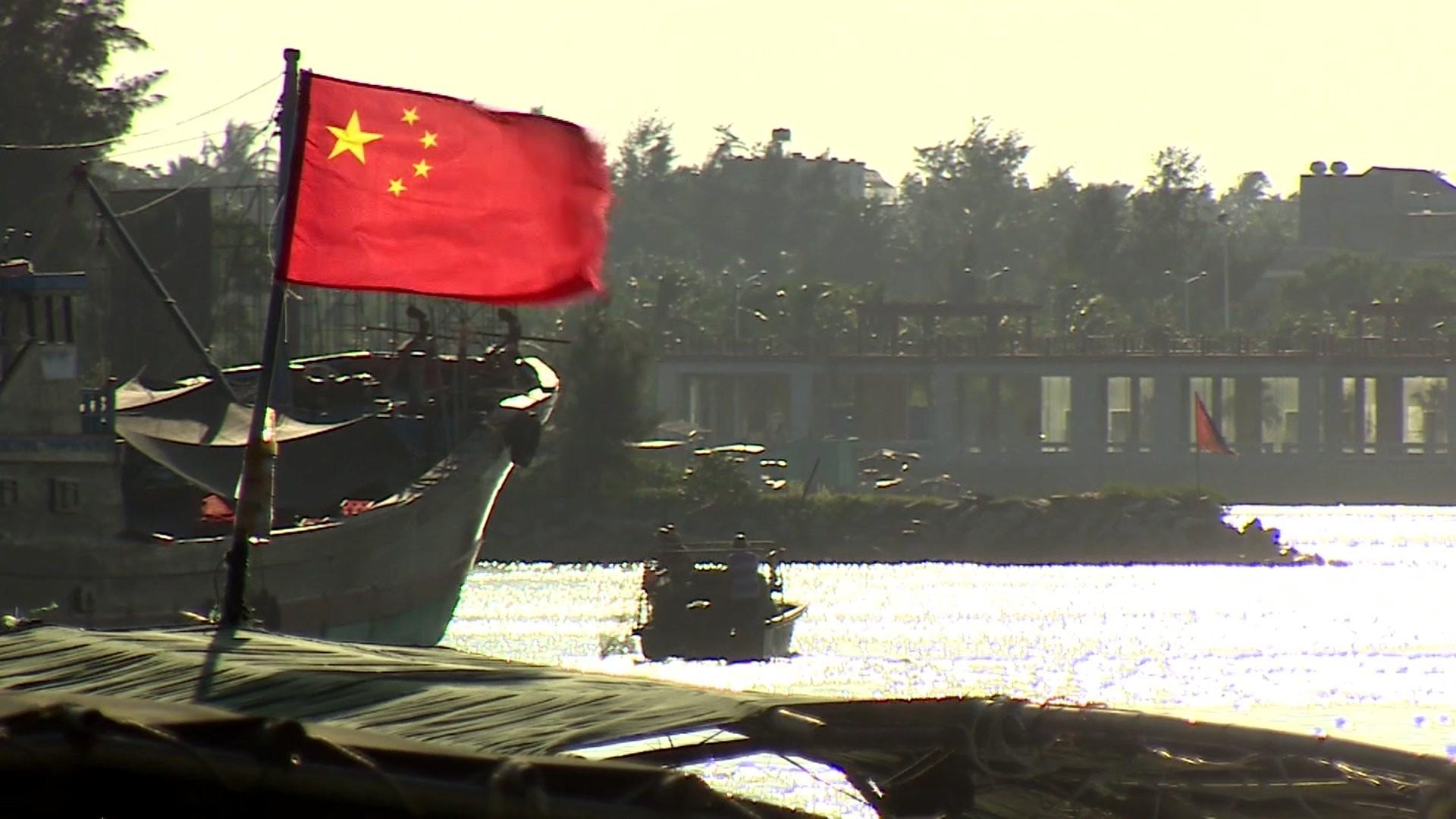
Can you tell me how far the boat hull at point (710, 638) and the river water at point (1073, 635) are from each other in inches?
13.7

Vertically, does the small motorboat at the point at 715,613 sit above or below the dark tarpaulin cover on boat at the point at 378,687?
below

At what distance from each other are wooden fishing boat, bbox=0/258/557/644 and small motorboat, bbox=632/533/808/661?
4.80 meters

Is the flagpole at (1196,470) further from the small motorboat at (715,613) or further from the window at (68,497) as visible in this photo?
the window at (68,497)

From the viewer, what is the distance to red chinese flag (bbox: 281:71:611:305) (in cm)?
1571

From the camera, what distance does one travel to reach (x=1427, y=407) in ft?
503

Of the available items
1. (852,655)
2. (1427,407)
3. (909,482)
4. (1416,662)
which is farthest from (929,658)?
(1427,407)

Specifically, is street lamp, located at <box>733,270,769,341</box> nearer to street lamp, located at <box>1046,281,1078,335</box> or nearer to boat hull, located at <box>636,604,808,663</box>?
street lamp, located at <box>1046,281,1078,335</box>

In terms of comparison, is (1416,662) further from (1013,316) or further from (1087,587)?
(1013,316)

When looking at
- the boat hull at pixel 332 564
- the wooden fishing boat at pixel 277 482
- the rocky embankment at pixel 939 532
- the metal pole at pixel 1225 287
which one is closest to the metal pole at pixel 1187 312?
the metal pole at pixel 1225 287

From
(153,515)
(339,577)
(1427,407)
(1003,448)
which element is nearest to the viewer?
(339,577)

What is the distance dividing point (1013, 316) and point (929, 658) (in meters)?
115

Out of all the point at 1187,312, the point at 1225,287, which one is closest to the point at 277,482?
the point at 1187,312

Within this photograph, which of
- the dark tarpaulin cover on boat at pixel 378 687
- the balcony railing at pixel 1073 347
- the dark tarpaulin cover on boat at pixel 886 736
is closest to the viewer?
the dark tarpaulin cover on boat at pixel 886 736

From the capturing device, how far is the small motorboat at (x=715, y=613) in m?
53.2
